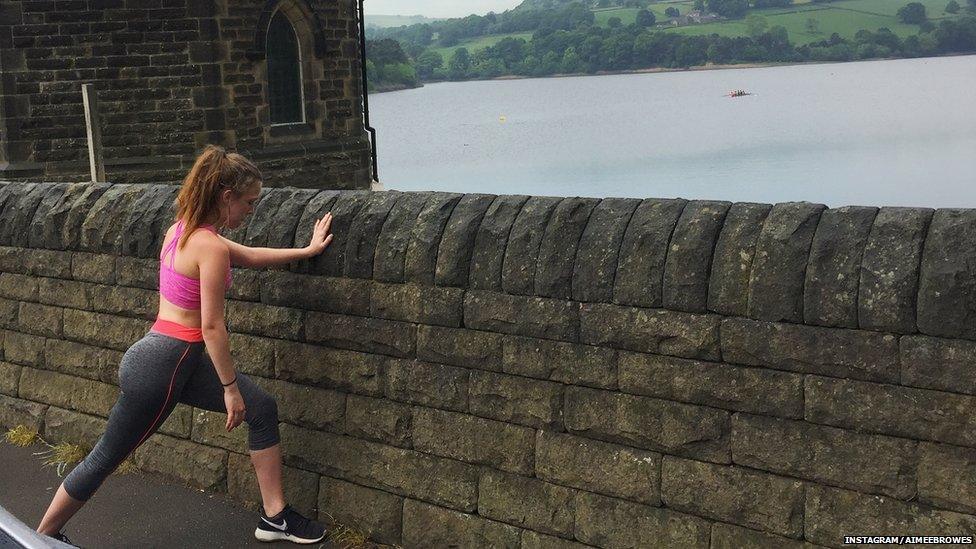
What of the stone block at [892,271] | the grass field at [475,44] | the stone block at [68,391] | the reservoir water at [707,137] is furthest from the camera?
the grass field at [475,44]

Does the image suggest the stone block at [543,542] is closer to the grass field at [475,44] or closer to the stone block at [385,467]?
the stone block at [385,467]

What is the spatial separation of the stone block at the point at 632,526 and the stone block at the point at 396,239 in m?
1.22

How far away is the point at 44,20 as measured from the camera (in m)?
19.9

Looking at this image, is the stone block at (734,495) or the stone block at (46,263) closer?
the stone block at (734,495)

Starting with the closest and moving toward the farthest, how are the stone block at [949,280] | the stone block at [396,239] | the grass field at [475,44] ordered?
the stone block at [949,280] < the stone block at [396,239] < the grass field at [475,44]

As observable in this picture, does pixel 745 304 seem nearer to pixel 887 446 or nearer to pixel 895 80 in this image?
pixel 887 446

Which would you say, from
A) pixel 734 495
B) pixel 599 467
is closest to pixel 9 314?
pixel 599 467

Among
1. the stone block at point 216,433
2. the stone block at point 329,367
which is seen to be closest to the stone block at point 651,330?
the stone block at point 329,367

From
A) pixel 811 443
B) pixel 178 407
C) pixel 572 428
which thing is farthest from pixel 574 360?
pixel 178 407

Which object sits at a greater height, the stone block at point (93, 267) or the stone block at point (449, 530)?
the stone block at point (93, 267)

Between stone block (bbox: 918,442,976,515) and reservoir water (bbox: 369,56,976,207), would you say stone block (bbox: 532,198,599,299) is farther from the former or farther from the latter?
reservoir water (bbox: 369,56,976,207)

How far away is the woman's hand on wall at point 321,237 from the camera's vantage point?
5.35 meters

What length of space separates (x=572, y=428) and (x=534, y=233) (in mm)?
742

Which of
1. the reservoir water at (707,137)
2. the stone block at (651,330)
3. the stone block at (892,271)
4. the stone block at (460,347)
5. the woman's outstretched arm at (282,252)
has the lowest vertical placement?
the reservoir water at (707,137)
